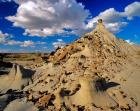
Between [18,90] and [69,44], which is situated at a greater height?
[69,44]

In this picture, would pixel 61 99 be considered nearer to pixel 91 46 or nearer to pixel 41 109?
pixel 41 109

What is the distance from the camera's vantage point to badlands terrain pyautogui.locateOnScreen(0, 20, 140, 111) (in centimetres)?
1319

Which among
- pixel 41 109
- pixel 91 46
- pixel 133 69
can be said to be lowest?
pixel 41 109

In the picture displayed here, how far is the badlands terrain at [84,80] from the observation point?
1319 cm

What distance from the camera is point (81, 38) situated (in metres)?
19.8

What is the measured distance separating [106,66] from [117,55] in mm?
1556

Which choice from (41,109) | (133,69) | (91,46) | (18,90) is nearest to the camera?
(41,109)

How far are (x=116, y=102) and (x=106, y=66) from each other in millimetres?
3674

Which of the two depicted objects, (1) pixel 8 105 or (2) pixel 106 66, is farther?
(2) pixel 106 66

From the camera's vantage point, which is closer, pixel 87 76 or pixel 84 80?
pixel 84 80

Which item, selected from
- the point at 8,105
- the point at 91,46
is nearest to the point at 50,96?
the point at 8,105

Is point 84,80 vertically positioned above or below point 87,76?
below

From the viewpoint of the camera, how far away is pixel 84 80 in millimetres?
13727

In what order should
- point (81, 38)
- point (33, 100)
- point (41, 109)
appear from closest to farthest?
1. point (41, 109)
2. point (33, 100)
3. point (81, 38)
